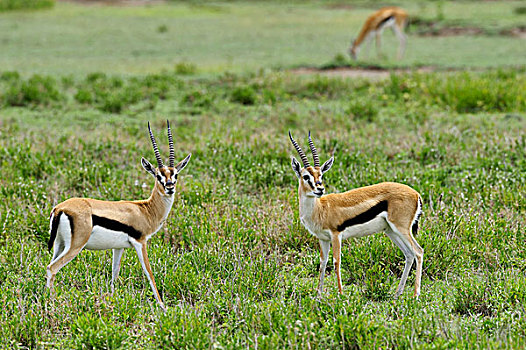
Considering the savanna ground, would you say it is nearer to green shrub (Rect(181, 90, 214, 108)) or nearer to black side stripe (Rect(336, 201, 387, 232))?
green shrub (Rect(181, 90, 214, 108))

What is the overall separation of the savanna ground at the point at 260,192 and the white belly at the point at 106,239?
1.33ft

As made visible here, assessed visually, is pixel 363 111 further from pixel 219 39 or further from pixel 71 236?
pixel 219 39

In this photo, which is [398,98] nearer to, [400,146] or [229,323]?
[400,146]

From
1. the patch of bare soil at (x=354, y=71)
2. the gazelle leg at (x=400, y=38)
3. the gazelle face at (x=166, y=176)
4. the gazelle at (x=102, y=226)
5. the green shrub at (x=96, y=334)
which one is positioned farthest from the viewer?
the gazelle leg at (x=400, y=38)

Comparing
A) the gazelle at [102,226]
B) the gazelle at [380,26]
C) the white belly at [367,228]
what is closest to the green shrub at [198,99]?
the gazelle at [380,26]

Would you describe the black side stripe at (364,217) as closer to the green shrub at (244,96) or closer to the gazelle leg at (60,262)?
the gazelle leg at (60,262)

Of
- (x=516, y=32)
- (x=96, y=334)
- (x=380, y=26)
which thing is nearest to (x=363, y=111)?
(x=96, y=334)

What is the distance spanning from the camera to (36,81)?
12.3 meters

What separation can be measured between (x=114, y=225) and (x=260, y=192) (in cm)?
309

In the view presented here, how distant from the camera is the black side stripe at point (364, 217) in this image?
4613mm

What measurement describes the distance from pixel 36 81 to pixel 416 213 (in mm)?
9602

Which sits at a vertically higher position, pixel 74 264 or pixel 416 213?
pixel 416 213

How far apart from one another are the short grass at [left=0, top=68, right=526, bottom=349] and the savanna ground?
0.8 inches

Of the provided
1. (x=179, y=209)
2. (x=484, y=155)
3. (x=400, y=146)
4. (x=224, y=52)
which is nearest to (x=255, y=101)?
(x=400, y=146)
